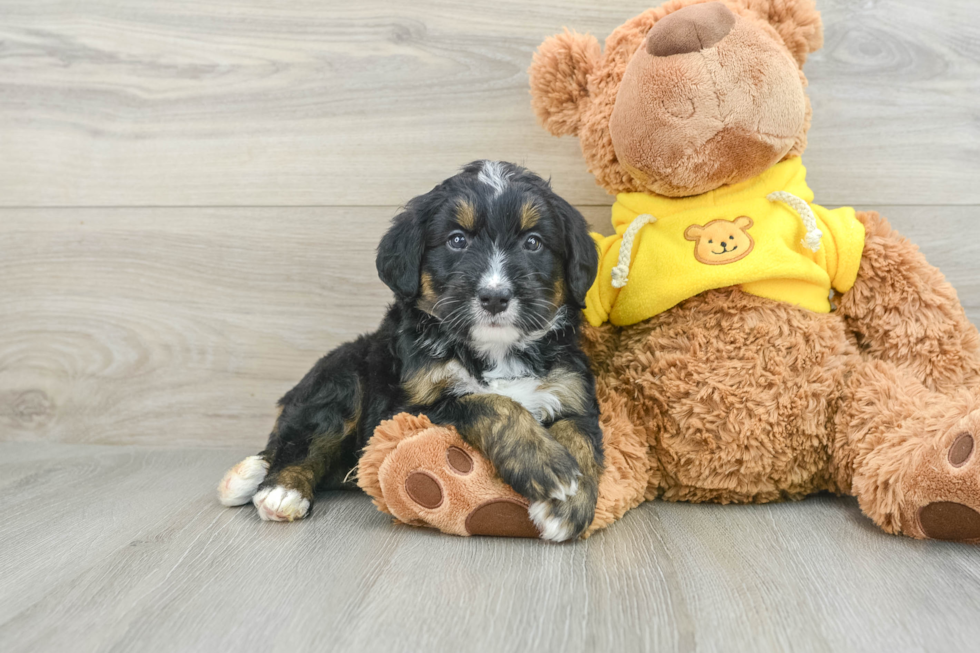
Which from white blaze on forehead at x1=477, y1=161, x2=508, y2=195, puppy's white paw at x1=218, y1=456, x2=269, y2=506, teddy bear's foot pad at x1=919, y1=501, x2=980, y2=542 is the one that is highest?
white blaze on forehead at x1=477, y1=161, x2=508, y2=195

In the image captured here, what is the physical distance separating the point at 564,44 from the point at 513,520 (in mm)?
1281

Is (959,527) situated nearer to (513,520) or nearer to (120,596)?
(513,520)

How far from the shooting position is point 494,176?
1834mm

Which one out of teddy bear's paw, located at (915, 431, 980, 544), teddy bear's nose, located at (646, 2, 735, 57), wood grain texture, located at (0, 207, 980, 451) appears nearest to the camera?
teddy bear's paw, located at (915, 431, 980, 544)

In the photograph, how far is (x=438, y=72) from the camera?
2.52 metres

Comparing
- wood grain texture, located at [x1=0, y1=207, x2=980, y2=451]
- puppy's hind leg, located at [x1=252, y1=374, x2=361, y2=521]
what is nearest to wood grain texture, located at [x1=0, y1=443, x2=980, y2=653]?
puppy's hind leg, located at [x1=252, y1=374, x2=361, y2=521]

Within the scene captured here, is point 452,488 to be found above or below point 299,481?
above

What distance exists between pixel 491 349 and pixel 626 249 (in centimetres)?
46

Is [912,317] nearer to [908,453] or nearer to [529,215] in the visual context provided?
[908,453]

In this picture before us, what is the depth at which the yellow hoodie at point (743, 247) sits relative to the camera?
6.11 feet

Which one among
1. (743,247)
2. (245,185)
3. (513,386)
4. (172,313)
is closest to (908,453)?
(743,247)

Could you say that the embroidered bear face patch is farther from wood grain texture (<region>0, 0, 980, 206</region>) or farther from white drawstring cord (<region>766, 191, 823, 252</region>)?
wood grain texture (<region>0, 0, 980, 206</region>)

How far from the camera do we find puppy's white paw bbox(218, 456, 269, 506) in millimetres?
2027

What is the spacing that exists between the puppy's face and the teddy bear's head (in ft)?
0.78
